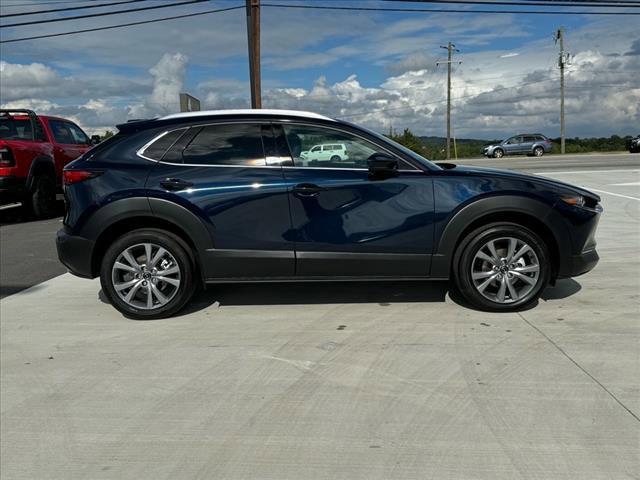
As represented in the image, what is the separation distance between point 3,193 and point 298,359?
912cm

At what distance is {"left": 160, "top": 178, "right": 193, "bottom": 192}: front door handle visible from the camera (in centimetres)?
461

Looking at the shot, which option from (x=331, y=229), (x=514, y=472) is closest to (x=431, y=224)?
(x=331, y=229)

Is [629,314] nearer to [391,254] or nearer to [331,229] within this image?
[391,254]

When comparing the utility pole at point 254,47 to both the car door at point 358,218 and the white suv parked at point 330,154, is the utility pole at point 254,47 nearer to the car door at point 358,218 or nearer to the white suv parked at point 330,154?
the white suv parked at point 330,154

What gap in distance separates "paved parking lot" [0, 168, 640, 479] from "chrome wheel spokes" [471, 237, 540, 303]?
23 cm

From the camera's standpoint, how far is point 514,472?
8.41 feet

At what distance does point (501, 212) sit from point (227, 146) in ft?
7.86

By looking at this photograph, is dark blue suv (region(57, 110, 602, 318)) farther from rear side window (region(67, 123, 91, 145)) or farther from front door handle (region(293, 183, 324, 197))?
rear side window (region(67, 123, 91, 145))

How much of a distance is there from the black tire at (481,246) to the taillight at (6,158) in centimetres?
941

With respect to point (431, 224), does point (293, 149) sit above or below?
above

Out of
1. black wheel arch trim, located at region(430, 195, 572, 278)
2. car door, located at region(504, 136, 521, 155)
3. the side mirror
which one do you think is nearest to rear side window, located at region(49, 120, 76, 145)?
the side mirror

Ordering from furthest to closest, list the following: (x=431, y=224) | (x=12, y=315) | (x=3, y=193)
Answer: (x=3, y=193) < (x=12, y=315) < (x=431, y=224)

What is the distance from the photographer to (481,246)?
15.2 ft

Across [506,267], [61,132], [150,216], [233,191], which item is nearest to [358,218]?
[233,191]
